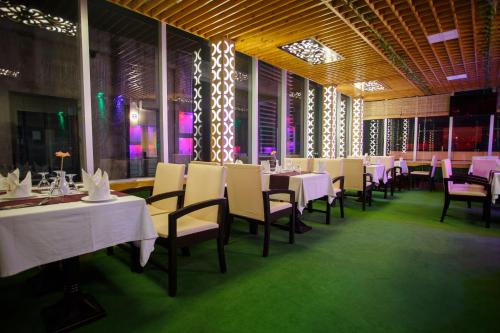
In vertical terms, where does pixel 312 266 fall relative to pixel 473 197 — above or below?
below

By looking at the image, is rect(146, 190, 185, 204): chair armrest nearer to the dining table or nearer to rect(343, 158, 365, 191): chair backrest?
the dining table

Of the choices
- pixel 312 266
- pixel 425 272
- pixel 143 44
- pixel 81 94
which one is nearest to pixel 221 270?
pixel 312 266

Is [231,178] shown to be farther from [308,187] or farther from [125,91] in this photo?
[125,91]

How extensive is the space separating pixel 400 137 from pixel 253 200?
952 centimetres

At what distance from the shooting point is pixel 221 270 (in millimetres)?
2617

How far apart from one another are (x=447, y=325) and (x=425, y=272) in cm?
89

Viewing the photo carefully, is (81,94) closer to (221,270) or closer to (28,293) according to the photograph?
(28,293)

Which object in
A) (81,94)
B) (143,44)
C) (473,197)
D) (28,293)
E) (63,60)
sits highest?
(143,44)

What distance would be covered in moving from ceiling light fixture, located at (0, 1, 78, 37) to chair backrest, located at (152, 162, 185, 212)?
2.81 meters

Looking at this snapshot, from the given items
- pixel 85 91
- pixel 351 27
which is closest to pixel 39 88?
pixel 85 91

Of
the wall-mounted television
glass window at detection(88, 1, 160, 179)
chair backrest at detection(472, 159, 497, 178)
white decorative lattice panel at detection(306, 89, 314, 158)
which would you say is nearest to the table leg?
glass window at detection(88, 1, 160, 179)

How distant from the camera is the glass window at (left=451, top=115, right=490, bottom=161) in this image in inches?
352

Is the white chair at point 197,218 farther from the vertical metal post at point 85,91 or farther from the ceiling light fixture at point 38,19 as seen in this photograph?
the ceiling light fixture at point 38,19

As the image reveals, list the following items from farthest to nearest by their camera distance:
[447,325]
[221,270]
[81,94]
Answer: [81,94]
[221,270]
[447,325]
